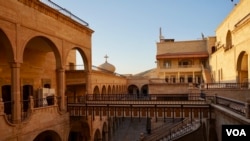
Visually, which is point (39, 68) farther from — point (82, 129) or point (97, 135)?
point (97, 135)

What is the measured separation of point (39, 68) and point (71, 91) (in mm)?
6057

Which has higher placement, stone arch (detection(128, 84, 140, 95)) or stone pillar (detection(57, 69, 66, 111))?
stone pillar (detection(57, 69, 66, 111))

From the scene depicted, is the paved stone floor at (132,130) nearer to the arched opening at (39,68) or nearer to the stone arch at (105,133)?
the stone arch at (105,133)

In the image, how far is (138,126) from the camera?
33.4m

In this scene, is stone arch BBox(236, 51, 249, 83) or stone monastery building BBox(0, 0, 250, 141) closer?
stone monastery building BBox(0, 0, 250, 141)

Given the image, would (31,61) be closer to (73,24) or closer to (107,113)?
(73,24)

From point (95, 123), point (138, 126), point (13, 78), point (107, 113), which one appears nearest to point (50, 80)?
point (95, 123)

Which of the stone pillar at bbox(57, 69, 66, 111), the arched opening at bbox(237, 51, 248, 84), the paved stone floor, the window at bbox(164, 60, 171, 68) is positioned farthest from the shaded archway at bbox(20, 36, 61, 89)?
the window at bbox(164, 60, 171, 68)

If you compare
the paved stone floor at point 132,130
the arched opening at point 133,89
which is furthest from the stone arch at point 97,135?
the arched opening at point 133,89

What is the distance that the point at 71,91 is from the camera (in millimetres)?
24484

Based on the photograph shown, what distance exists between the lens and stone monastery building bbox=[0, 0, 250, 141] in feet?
38.0

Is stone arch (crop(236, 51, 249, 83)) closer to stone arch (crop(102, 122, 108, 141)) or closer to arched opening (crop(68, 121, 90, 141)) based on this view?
stone arch (crop(102, 122, 108, 141))

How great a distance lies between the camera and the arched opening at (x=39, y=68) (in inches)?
671

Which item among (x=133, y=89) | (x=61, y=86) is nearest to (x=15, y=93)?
(x=61, y=86)
